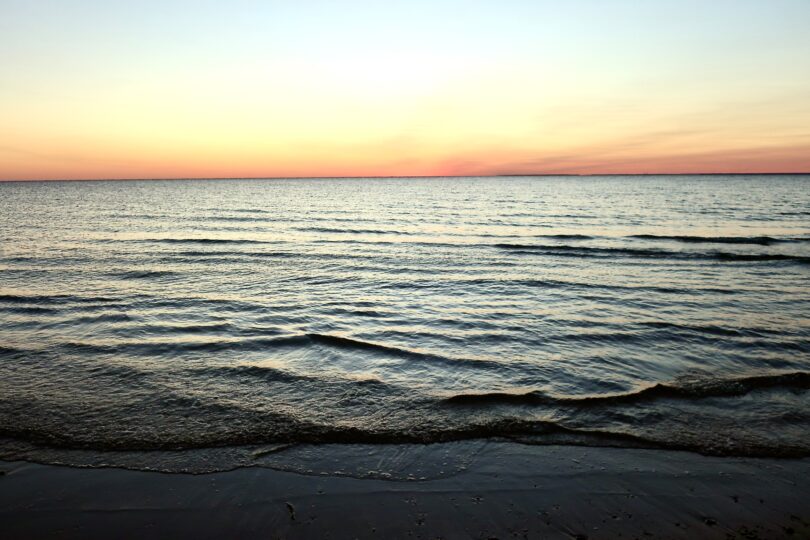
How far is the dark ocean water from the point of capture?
6.93 metres

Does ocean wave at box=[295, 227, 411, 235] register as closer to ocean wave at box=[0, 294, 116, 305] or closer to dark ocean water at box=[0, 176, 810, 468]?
dark ocean water at box=[0, 176, 810, 468]

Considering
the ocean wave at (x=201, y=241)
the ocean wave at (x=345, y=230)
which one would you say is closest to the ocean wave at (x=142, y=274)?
the ocean wave at (x=201, y=241)

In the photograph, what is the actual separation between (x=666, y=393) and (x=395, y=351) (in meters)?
5.27

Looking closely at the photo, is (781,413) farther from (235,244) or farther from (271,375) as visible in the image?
(235,244)

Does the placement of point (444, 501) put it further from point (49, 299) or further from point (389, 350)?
point (49, 299)

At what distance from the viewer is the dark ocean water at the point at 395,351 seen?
6.93m

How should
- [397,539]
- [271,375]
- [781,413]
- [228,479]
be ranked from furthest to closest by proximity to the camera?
[271,375], [781,413], [228,479], [397,539]

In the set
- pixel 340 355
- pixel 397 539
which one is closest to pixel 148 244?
pixel 340 355

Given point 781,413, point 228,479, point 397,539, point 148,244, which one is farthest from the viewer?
point 148,244

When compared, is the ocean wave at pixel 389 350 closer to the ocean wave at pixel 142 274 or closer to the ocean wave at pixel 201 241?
the ocean wave at pixel 142 274

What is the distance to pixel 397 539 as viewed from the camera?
4648mm

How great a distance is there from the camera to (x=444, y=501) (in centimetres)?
529

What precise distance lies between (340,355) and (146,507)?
537cm

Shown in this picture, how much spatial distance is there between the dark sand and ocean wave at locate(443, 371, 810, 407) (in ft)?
5.70
